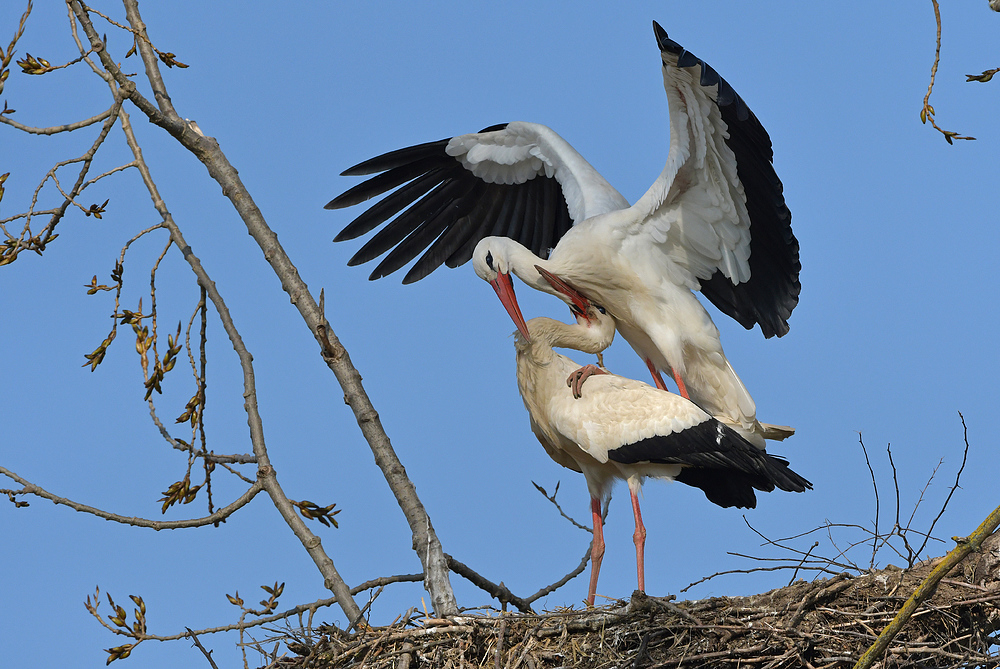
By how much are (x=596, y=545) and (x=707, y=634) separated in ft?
5.02

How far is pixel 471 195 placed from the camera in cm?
830

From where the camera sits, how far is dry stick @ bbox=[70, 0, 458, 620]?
443cm

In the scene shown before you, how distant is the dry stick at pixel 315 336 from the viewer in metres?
4.43

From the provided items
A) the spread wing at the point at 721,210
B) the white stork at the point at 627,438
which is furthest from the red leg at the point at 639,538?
the spread wing at the point at 721,210

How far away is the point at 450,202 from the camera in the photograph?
27.0 ft

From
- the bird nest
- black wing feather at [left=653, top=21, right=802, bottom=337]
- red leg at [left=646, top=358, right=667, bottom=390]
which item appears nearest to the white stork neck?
red leg at [left=646, top=358, right=667, bottom=390]

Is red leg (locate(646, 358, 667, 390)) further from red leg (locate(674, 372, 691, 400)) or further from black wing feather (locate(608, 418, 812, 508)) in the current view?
black wing feather (locate(608, 418, 812, 508))

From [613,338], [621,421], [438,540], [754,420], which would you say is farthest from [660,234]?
[438,540]

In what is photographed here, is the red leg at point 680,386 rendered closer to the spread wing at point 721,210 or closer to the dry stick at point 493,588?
the spread wing at point 721,210

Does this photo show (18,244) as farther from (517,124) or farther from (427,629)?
(517,124)

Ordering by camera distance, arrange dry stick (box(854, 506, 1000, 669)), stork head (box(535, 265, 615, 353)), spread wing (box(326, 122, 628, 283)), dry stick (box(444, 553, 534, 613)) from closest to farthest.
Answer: dry stick (box(854, 506, 1000, 669)) → dry stick (box(444, 553, 534, 613)) → stork head (box(535, 265, 615, 353)) → spread wing (box(326, 122, 628, 283))

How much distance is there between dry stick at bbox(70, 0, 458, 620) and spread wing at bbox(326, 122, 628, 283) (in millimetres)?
2277

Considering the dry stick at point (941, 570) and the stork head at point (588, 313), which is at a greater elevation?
the stork head at point (588, 313)

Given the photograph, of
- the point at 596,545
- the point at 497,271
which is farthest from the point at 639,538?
the point at 497,271
